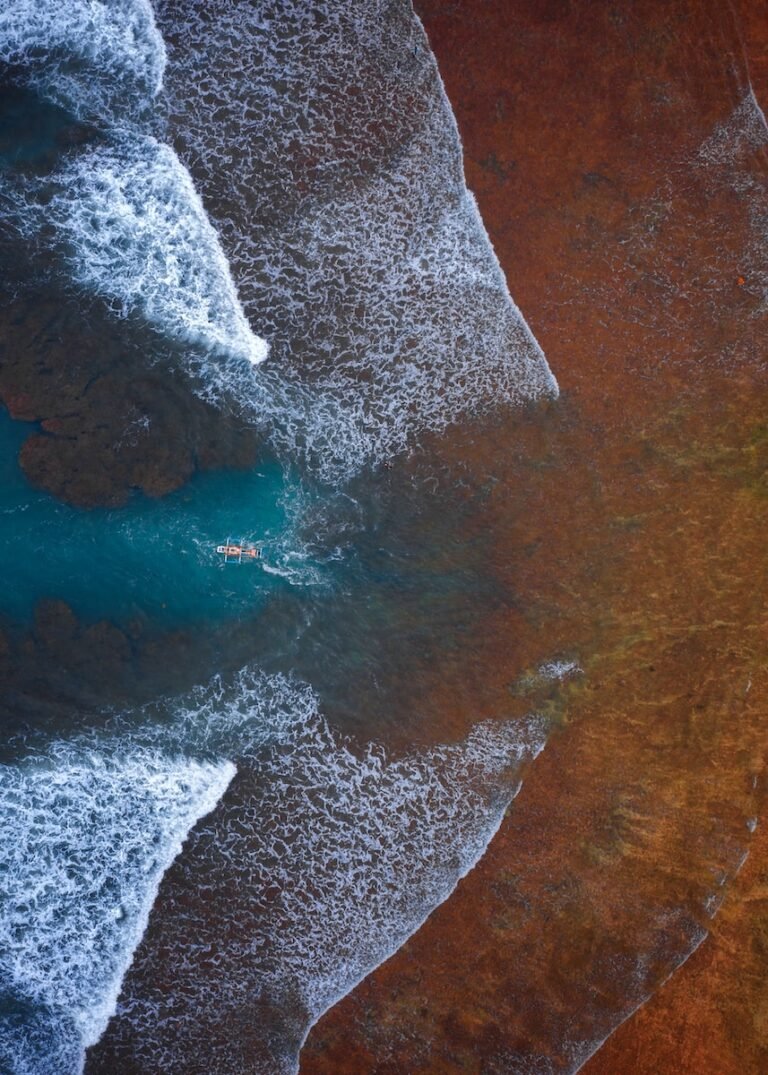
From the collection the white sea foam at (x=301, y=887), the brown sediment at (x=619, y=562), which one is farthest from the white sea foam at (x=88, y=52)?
the white sea foam at (x=301, y=887)

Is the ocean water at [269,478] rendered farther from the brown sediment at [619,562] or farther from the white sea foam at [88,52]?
the brown sediment at [619,562]

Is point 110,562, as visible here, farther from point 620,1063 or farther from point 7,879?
point 620,1063

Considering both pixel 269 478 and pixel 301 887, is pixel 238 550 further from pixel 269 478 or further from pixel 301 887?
pixel 301 887

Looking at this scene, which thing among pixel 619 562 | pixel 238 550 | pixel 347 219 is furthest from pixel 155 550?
pixel 619 562

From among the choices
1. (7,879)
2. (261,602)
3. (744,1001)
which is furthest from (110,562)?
(744,1001)

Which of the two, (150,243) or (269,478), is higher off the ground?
(150,243)
